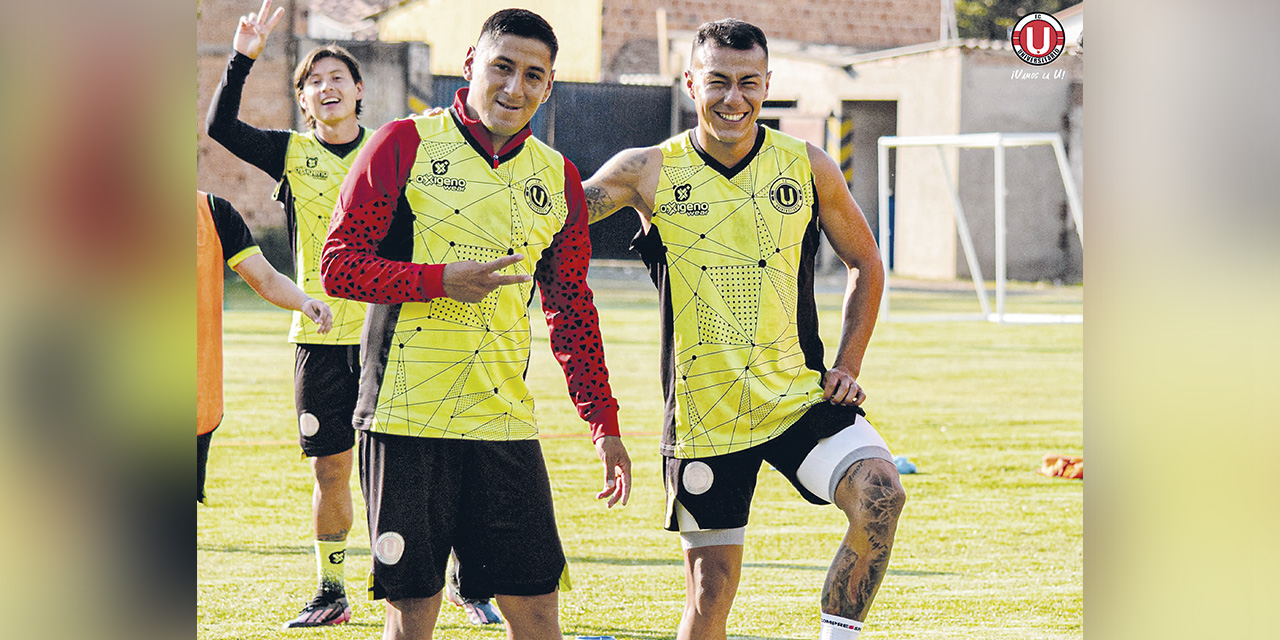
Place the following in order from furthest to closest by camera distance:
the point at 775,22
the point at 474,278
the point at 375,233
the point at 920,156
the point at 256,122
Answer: the point at 775,22
the point at 920,156
the point at 256,122
the point at 375,233
the point at 474,278

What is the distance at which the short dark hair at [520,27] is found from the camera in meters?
3.58

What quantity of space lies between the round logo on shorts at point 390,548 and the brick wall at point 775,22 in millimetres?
13595

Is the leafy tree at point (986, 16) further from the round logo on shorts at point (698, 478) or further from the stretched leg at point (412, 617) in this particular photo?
the stretched leg at point (412, 617)

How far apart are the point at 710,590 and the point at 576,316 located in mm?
851

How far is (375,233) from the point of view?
3.43 metres

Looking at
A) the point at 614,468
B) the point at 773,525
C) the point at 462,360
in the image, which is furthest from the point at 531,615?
the point at 773,525

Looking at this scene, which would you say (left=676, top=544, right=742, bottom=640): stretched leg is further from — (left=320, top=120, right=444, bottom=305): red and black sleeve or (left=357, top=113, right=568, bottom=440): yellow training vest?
(left=320, top=120, right=444, bottom=305): red and black sleeve

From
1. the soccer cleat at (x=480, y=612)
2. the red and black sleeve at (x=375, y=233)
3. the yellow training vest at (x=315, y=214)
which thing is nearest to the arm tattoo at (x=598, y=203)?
the red and black sleeve at (x=375, y=233)

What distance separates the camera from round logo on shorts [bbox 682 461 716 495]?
13.3 feet

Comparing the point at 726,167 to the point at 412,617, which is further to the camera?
the point at 726,167

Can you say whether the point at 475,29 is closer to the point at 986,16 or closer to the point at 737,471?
the point at 737,471
